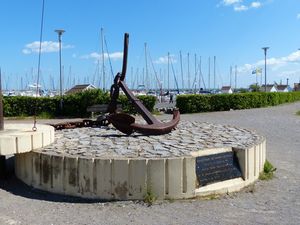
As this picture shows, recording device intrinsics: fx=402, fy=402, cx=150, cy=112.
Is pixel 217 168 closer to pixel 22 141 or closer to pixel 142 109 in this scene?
pixel 142 109

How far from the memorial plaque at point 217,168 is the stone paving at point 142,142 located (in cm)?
29

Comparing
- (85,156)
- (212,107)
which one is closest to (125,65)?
(85,156)

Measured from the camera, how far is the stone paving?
6164mm

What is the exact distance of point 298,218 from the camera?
4898 mm

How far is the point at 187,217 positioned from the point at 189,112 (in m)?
17.3

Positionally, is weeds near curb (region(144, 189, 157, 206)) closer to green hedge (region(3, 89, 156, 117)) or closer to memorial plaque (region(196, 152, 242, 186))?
memorial plaque (region(196, 152, 242, 186))

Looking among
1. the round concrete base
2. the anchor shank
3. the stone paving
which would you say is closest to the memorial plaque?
the round concrete base

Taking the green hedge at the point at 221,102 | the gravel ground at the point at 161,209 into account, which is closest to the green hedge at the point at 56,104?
the green hedge at the point at 221,102

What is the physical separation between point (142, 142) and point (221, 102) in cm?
1676

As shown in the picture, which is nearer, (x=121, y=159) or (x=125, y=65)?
(x=121, y=159)

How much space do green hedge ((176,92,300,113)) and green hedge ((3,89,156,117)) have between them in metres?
3.62

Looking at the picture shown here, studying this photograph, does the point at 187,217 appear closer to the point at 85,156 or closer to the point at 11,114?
the point at 85,156

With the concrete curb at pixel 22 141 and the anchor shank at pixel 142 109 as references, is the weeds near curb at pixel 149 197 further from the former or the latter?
the anchor shank at pixel 142 109

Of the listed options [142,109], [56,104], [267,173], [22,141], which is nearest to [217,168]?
[267,173]
